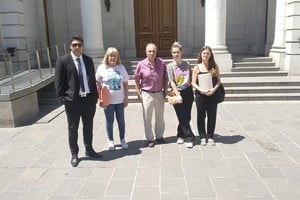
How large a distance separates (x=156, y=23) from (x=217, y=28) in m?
3.45

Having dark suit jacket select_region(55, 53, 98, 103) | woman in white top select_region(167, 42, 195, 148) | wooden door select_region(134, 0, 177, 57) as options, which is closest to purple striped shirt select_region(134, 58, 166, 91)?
woman in white top select_region(167, 42, 195, 148)

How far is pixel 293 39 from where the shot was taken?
1052 cm

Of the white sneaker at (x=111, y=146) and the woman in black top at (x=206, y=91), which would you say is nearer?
the woman in black top at (x=206, y=91)

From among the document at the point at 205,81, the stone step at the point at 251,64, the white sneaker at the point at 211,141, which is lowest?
the white sneaker at the point at 211,141

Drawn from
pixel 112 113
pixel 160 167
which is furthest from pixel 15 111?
pixel 160 167

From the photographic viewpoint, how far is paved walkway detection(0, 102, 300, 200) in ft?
13.1

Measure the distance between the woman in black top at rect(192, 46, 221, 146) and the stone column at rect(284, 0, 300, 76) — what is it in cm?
621

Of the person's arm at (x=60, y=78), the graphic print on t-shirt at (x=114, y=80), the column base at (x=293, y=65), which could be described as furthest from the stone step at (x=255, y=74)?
the person's arm at (x=60, y=78)

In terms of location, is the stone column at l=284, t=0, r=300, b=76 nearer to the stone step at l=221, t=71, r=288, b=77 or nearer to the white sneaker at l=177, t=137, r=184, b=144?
the stone step at l=221, t=71, r=288, b=77

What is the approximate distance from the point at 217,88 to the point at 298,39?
21.3ft

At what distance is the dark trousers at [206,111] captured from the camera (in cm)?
544

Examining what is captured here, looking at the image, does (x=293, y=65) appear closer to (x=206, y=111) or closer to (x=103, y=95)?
(x=206, y=111)

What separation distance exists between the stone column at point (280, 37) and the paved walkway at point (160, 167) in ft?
15.3

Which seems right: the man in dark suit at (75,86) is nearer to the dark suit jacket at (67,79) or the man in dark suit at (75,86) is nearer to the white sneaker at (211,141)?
the dark suit jacket at (67,79)
